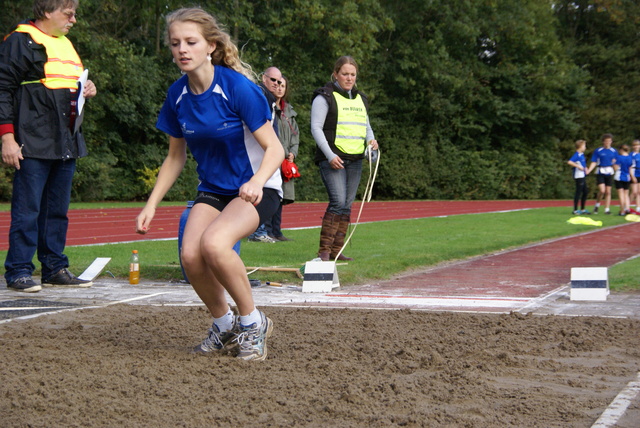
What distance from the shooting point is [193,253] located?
4211mm

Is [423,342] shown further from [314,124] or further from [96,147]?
[96,147]

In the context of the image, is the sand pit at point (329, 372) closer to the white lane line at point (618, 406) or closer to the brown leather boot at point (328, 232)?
the white lane line at point (618, 406)

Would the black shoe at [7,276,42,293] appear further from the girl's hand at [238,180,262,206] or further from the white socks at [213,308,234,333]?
the girl's hand at [238,180,262,206]

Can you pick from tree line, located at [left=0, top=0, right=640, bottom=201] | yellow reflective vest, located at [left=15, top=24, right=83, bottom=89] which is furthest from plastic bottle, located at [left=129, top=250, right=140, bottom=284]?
tree line, located at [left=0, top=0, right=640, bottom=201]

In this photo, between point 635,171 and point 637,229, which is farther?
point 635,171

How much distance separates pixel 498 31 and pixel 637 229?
895 inches

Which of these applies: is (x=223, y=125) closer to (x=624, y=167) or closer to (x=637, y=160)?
(x=624, y=167)

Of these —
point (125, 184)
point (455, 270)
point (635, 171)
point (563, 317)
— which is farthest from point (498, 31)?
point (563, 317)

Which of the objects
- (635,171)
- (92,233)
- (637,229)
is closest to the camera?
(92,233)

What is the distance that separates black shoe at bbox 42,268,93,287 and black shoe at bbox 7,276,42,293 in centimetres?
32

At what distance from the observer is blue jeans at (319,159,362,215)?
845 cm

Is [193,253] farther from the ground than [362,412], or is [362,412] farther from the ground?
[193,253]

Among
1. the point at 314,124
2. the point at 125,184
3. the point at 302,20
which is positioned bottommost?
the point at 125,184

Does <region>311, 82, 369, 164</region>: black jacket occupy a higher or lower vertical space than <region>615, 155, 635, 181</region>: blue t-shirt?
higher
